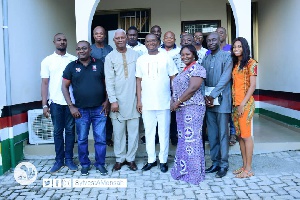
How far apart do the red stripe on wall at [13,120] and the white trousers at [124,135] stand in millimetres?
1747

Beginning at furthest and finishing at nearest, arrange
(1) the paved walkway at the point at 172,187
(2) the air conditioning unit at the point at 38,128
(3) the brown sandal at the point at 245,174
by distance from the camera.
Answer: (2) the air conditioning unit at the point at 38,128, (3) the brown sandal at the point at 245,174, (1) the paved walkway at the point at 172,187

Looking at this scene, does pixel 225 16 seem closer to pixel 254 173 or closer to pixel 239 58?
pixel 239 58

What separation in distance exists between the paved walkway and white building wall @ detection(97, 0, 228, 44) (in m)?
4.45

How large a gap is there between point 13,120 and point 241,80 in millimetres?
3687

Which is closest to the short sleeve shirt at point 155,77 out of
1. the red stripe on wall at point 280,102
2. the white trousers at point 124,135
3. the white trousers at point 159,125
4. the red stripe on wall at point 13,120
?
the white trousers at point 159,125

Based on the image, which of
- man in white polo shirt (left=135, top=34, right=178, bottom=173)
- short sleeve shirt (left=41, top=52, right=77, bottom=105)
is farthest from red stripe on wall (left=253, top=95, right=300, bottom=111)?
short sleeve shirt (left=41, top=52, right=77, bottom=105)

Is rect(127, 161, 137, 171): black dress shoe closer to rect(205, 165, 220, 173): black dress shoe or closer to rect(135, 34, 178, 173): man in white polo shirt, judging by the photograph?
rect(135, 34, 178, 173): man in white polo shirt

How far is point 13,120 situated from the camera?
17.4 ft

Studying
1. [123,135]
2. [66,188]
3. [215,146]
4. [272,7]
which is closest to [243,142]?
[215,146]

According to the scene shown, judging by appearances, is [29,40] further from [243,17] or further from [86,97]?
[243,17]

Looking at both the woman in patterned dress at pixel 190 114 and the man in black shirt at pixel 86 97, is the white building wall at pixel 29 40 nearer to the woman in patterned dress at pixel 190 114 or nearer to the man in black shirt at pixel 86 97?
the man in black shirt at pixel 86 97

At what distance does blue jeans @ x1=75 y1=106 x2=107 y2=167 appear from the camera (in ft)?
15.3

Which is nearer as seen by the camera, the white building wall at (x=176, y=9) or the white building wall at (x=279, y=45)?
the white building wall at (x=279, y=45)

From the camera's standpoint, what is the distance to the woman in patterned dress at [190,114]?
13.9 feet
